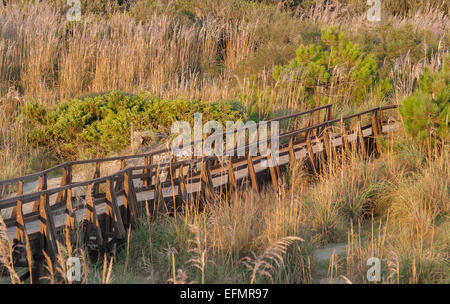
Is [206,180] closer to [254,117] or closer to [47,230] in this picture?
[47,230]

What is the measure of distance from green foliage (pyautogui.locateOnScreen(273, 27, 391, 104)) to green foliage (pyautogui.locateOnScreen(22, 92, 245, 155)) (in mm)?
2133

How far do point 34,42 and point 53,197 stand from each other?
18.2ft

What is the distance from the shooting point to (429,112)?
8156mm

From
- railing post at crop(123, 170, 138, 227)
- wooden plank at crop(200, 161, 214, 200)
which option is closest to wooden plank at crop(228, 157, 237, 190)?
wooden plank at crop(200, 161, 214, 200)

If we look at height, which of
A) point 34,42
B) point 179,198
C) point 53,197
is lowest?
point 53,197

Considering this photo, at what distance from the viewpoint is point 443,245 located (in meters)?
5.64

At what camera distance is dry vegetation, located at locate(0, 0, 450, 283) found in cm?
520

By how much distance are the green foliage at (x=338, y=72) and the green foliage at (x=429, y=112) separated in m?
2.85

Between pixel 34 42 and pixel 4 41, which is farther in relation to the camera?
pixel 34 42

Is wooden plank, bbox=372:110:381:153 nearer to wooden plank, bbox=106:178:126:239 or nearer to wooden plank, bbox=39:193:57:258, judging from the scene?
wooden plank, bbox=106:178:126:239

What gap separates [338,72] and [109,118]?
4.26 m

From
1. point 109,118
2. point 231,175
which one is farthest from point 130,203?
point 109,118

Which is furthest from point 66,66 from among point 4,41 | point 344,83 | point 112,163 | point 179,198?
point 179,198
